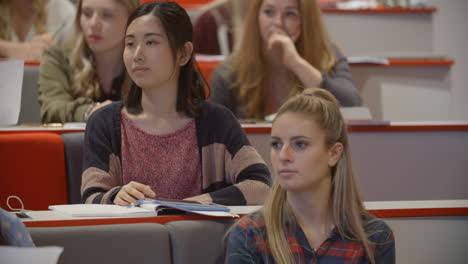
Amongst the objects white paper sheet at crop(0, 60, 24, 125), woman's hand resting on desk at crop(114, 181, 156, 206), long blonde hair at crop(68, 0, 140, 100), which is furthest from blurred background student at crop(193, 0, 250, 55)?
woman's hand resting on desk at crop(114, 181, 156, 206)

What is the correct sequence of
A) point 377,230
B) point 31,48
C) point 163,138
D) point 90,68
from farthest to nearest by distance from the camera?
point 31,48 < point 90,68 < point 163,138 < point 377,230

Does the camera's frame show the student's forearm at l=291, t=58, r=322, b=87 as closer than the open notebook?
No

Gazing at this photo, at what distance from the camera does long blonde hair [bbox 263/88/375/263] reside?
160 cm

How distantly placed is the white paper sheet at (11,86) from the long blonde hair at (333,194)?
922 millimetres

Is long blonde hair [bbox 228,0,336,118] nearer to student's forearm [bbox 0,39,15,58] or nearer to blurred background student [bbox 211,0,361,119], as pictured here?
blurred background student [bbox 211,0,361,119]

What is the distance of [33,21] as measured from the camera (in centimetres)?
340

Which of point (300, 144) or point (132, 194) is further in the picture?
point (132, 194)

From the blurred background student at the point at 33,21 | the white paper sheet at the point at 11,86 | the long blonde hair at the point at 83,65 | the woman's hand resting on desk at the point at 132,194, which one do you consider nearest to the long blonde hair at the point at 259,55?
the long blonde hair at the point at 83,65

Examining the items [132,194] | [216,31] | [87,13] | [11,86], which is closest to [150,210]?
[132,194]

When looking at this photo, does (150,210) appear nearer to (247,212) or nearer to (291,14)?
(247,212)

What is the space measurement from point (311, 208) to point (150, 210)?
0.32 meters

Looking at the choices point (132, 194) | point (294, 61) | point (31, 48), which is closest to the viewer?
point (132, 194)

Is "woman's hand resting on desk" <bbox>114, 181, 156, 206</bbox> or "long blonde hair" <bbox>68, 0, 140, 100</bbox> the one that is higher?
"long blonde hair" <bbox>68, 0, 140, 100</bbox>

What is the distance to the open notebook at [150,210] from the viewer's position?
160 cm
